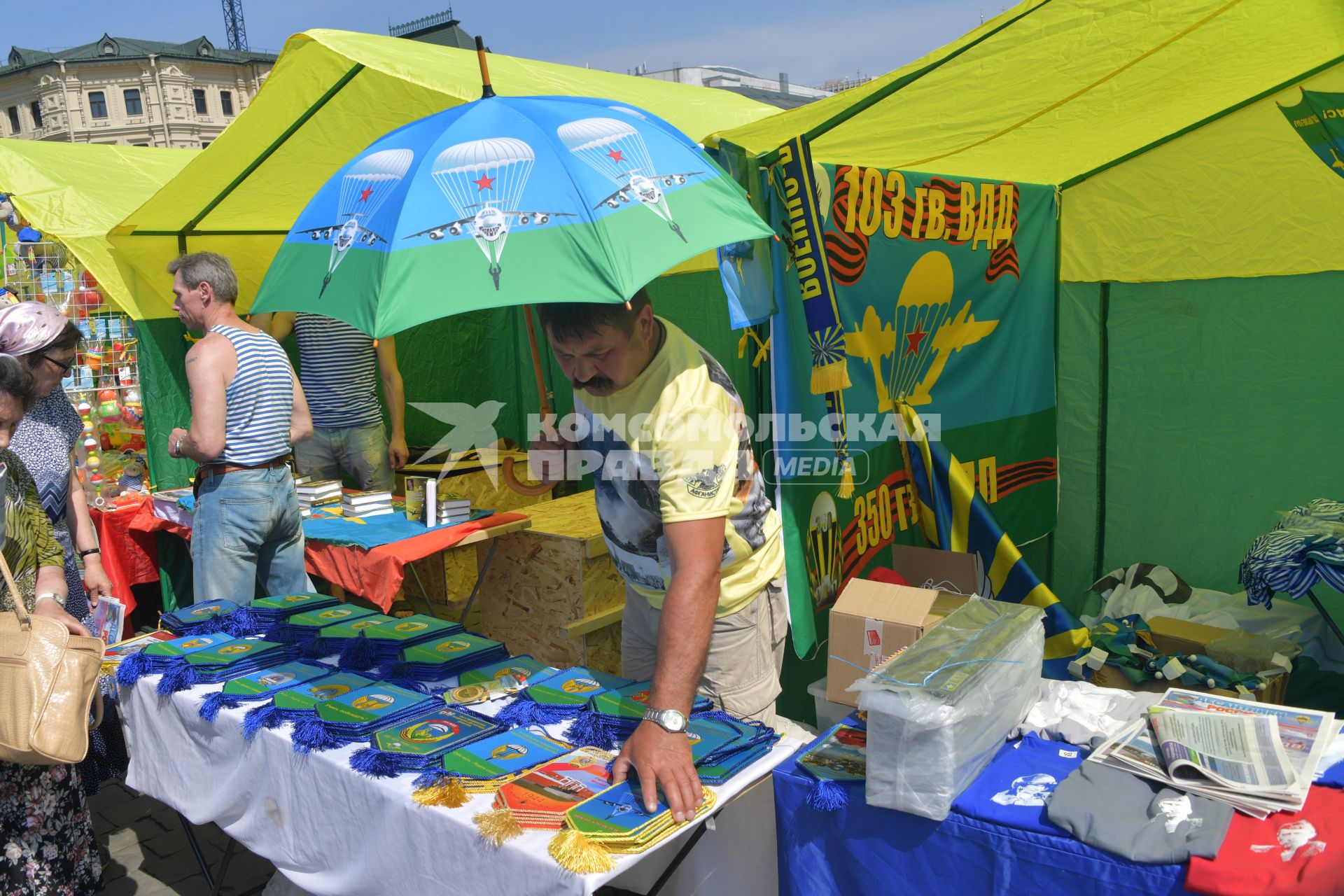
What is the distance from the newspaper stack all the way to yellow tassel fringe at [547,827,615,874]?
97cm

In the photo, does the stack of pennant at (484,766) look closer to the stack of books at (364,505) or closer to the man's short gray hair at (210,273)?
the man's short gray hair at (210,273)

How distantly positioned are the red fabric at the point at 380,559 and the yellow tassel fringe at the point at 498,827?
6.96ft

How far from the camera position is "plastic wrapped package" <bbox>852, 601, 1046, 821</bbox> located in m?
1.65

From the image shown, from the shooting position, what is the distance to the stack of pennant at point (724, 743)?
5.49 feet

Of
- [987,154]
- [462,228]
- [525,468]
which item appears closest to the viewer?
[462,228]

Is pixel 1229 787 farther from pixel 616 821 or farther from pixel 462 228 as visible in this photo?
pixel 462 228

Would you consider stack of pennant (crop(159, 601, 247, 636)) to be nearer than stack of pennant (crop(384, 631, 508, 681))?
No

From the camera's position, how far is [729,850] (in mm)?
1840

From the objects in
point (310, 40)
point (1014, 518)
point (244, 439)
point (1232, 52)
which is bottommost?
point (1014, 518)

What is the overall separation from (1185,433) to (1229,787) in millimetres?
3606

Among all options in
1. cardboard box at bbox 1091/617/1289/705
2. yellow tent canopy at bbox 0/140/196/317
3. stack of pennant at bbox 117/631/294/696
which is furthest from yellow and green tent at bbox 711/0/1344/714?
yellow tent canopy at bbox 0/140/196/317

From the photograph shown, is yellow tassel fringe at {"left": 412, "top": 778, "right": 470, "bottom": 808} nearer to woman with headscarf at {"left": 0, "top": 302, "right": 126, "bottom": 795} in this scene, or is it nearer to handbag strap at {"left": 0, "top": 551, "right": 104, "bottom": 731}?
handbag strap at {"left": 0, "top": 551, "right": 104, "bottom": 731}

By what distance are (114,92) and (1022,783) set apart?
2318 inches

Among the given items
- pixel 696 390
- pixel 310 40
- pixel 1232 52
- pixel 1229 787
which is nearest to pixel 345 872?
pixel 696 390
